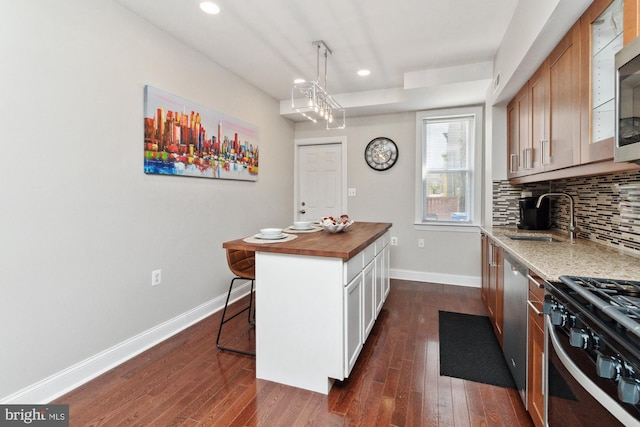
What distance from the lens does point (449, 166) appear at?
4125mm

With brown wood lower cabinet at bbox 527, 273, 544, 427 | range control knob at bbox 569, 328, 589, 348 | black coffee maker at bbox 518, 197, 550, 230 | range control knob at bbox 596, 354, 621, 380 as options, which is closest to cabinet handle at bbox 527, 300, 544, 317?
brown wood lower cabinet at bbox 527, 273, 544, 427

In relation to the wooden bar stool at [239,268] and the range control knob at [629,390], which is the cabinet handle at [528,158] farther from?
the wooden bar stool at [239,268]

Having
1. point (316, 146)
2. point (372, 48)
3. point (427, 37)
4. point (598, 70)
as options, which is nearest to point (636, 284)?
point (598, 70)

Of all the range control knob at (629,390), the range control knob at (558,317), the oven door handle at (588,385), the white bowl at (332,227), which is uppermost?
the white bowl at (332,227)

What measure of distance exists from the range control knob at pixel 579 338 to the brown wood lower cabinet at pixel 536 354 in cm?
42

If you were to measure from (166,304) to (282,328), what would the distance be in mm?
1260

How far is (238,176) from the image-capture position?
3.48 m

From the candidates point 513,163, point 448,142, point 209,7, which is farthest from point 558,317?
point 448,142

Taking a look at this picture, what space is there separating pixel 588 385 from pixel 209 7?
2871 mm

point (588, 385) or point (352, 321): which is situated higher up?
point (588, 385)

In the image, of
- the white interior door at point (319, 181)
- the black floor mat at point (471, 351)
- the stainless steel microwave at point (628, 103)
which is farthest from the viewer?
the white interior door at point (319, 181)

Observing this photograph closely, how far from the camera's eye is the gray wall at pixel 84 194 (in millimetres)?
1657

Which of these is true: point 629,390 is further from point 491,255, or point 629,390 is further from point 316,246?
point 491,255

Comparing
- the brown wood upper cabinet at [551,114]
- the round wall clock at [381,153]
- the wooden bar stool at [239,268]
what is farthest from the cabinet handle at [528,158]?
the wooden bar stool at [239,268]
